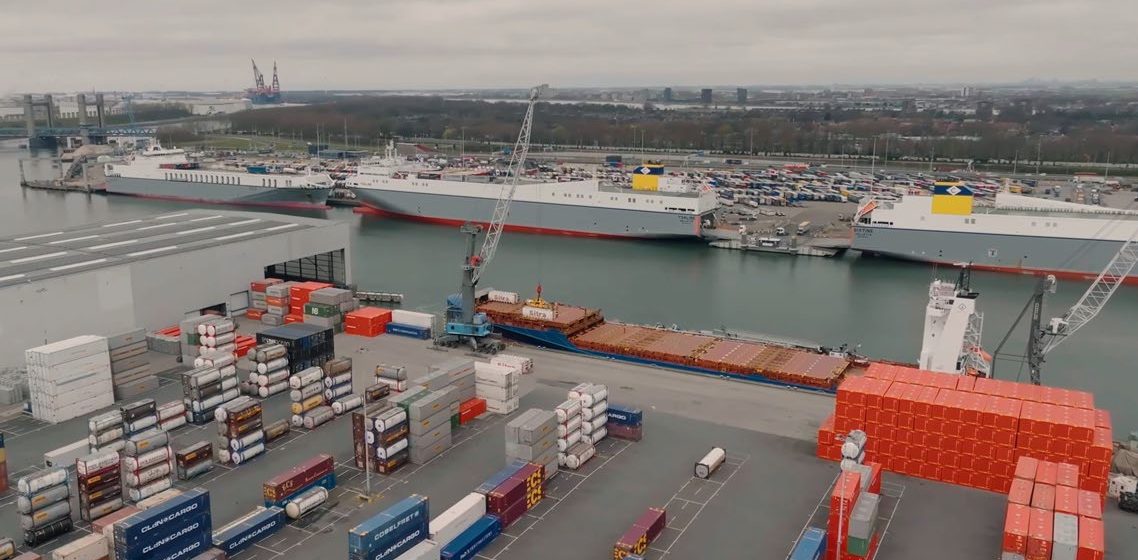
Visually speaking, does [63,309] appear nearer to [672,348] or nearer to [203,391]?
[203,391]

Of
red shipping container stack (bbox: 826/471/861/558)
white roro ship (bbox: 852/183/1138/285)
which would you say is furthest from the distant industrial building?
white roro ship (bbox: 852/183/1138/285)

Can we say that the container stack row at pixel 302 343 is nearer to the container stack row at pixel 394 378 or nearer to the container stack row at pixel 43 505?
the container stack row at pixel 394 378

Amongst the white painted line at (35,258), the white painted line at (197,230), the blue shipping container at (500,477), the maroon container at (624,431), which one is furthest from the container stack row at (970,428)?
the white painted line at (35,258)

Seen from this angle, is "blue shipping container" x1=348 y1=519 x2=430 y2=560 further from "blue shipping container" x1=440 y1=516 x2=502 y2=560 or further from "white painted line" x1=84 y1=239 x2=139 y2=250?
"white painted line" x1=84 y1=239 x2=139 y2=250

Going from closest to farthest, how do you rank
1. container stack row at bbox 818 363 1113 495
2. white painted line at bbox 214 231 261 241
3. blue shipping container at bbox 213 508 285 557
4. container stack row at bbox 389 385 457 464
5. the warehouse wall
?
blue shipping container at bbox 213 508 285 557 → container stack row at bbox 818 363 1113 495 → container stack row at bbox 389 385 457 464 → the warehouse wall → white painted line at bbox 214 231 261 241

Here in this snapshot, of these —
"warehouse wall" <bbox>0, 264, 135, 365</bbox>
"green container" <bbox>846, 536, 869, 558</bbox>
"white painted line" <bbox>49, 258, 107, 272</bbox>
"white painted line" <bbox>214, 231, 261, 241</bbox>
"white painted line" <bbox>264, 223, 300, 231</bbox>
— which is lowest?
"green container" <bbox>846, 536, 869, 558</bbox>

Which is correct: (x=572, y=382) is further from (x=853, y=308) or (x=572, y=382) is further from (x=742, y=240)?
(x=742, y=240)

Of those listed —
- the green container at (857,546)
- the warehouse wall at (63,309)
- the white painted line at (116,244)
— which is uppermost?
the white painted line at (116,244)
